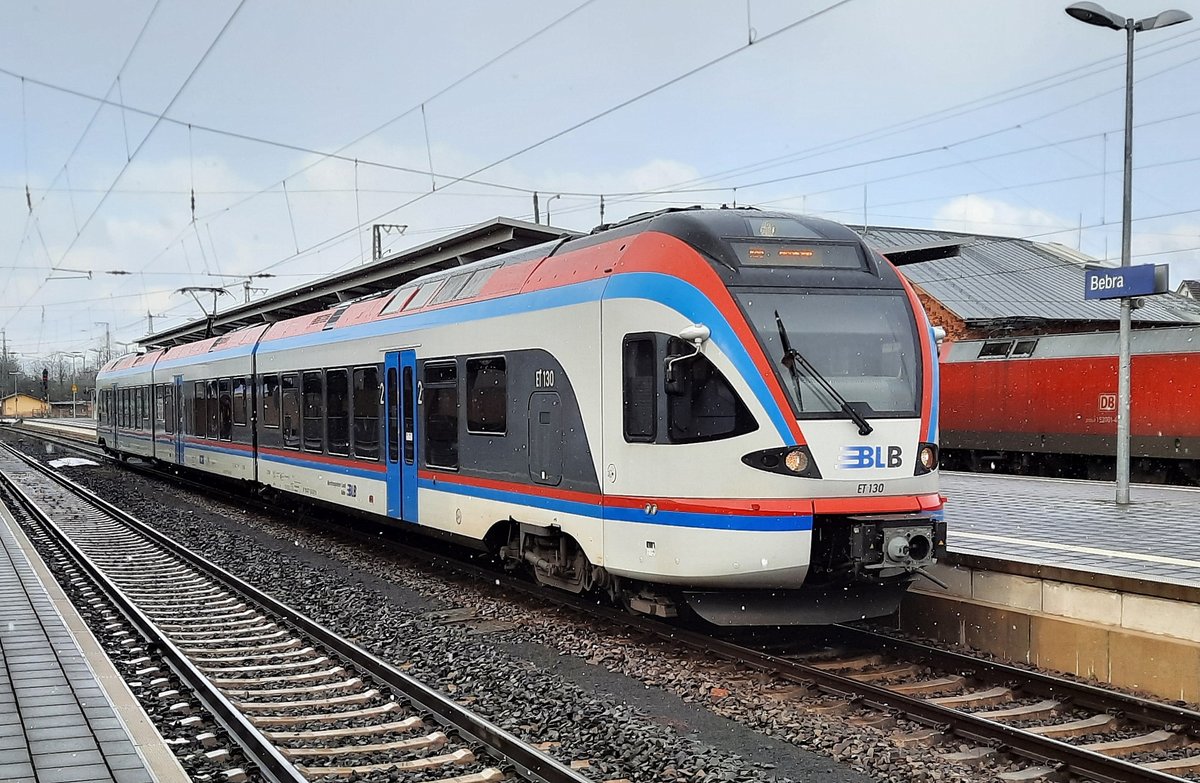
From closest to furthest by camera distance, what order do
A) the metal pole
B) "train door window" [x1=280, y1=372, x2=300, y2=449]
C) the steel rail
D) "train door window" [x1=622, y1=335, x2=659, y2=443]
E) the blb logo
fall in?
the steel rail → the blb logo → "train door window" [x1=622, y1=335, x2=659, y2=443] → the metal pole → "train door window" [x1=280, y1=372, x2=300, y2=449]

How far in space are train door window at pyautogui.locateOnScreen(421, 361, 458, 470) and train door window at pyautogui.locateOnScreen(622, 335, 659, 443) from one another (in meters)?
3.37

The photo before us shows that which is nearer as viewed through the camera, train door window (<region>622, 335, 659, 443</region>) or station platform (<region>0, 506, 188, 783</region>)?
station platform (<region>0, 506, 188, 783</region>)

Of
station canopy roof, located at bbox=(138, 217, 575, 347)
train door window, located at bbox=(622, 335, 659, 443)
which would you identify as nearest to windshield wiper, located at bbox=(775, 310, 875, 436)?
train door window, located at bbox=(622, 335, 659, 443)

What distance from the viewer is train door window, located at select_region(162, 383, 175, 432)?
2530 centimetres

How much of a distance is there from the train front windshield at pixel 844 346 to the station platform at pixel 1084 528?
2036mm

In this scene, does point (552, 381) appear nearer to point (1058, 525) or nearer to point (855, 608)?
point (855, 608)

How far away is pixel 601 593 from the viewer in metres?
10.4

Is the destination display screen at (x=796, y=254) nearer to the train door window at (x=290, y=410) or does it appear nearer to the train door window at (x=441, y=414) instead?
the train door window at (x=441, y=414)

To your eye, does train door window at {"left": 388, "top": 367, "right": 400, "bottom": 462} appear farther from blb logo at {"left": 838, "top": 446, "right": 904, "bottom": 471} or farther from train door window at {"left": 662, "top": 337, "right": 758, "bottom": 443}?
blb logo at {"left": 838, "top": 446, "right": 904, "bottom": 471}

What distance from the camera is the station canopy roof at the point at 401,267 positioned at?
1555cm

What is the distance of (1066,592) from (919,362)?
85.3 inches

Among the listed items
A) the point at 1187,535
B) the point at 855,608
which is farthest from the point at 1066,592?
the point at 1187,535

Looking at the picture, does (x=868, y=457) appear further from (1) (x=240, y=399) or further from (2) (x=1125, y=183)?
(1) (x=240, y=399)

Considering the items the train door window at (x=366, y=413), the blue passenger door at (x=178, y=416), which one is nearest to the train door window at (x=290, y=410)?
the train door window at (x=366, y=413)
